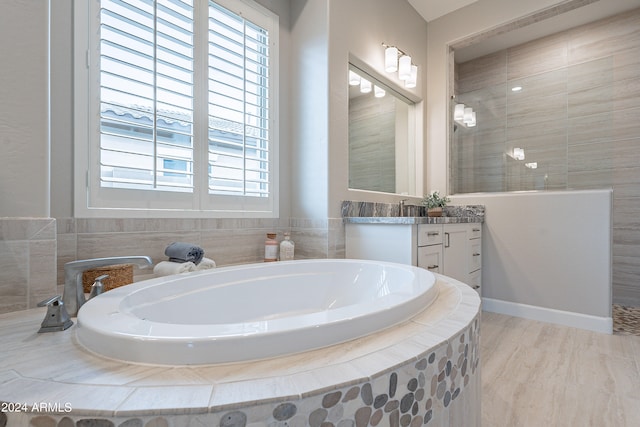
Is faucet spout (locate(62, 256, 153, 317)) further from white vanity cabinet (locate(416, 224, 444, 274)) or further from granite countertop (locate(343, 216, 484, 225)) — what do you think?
white vanity cabinet (locate(416, 224, 444, 274))

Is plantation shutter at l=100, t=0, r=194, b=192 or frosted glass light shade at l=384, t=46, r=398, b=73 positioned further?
frosted glass light shade at l=384, t=46, r=398, b=73

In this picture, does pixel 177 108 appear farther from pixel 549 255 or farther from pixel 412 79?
pixel 549 255

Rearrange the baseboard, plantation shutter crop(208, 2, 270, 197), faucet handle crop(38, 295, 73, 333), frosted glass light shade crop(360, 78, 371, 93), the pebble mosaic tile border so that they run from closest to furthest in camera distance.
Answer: the pebble mosaic tile border, faucet handle crop(38, 295, 73, 333), plantation shutter crop(208, 2, 270, 197), the baseboard, frosted glass light shade crop(360, 78, 371, 93)

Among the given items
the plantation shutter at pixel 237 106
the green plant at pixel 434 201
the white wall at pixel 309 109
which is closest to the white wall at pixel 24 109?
the plantation shutter at pixel 237 106

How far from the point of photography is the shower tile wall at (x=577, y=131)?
2.75m

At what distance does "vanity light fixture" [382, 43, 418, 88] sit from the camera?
8.49 feet

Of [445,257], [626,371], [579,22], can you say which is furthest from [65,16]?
[579,22]

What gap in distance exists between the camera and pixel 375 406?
58 cm

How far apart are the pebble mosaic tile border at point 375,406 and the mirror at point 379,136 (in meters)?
1.71

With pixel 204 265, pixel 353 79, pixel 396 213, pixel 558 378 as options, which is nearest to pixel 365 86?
pixel 353 79

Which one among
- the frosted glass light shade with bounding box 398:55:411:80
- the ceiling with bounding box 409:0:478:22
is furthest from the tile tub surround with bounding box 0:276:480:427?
the ceiling with bounding box 409:0:478:22

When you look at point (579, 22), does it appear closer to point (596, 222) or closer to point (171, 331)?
point (596, 222)

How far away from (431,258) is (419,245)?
7.9 inches

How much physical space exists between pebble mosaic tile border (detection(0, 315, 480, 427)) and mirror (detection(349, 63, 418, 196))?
1.71 m
